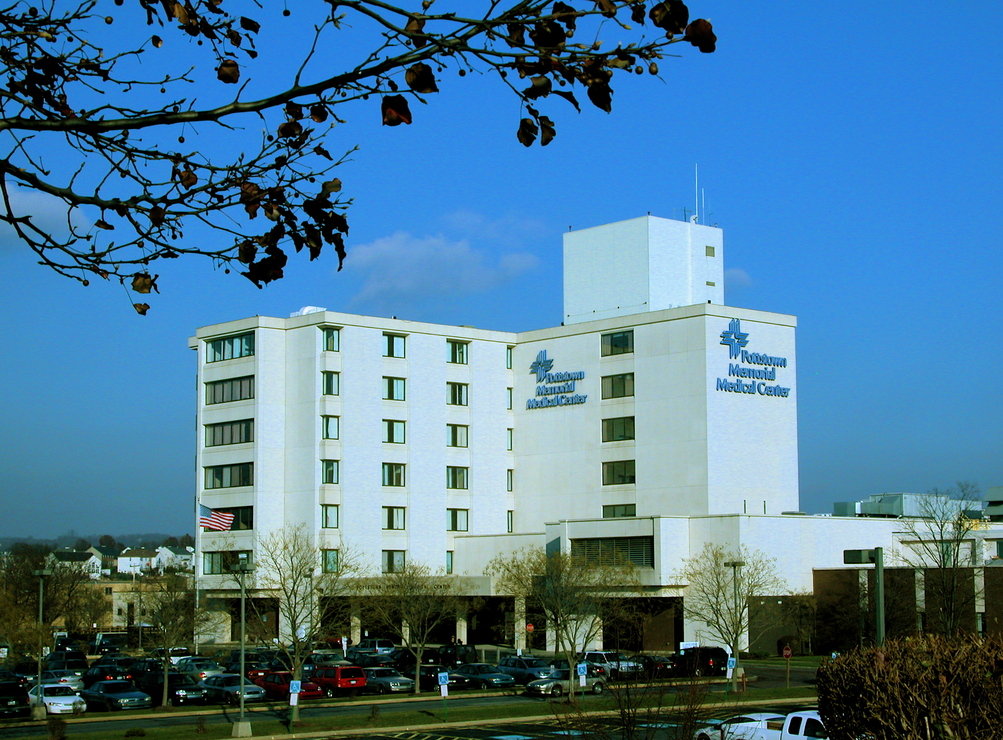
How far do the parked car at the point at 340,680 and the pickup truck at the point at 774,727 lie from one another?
2707cm

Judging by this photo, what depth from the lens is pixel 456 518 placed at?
90750mm

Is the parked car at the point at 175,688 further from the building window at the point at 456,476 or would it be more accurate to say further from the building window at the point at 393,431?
the building window at the point at 456,476

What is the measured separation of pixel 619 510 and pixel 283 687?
32.9 meters

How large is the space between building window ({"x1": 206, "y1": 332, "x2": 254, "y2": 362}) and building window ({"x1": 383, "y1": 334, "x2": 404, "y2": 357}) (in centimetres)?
947

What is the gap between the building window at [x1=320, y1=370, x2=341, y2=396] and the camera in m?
86.4

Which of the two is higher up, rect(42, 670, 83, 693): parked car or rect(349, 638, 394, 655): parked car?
rect(42, 670, 83, 693): parked car

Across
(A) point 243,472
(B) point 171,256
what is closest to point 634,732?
(B) point 171,256

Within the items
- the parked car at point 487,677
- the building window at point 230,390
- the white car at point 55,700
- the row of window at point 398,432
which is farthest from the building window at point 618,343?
the white car at point 55,700

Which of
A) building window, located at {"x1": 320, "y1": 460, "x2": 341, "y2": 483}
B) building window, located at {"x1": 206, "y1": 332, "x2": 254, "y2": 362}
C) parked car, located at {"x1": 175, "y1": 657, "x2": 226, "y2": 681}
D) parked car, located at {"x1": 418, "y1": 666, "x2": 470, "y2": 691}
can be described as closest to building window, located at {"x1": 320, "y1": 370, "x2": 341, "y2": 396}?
building window, located at {"x1": 320, "y1": 460, "x2": 341, "y2": 483}

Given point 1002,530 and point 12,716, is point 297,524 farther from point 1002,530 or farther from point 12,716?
point 1002,530

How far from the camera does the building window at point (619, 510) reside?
85.3 m

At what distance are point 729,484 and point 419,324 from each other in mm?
25225

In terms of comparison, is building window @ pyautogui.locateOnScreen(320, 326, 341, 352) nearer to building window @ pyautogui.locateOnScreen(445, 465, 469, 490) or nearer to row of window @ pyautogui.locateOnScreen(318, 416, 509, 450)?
row of window @ pyautogui.locateOnScreen(318, 416, 509, 450)

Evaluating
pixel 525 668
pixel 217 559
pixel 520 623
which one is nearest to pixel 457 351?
pixel 520 623
